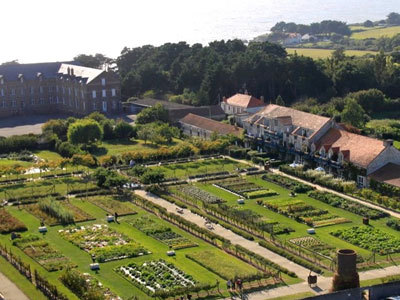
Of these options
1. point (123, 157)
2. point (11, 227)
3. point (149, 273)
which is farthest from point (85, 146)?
point (149, 273)

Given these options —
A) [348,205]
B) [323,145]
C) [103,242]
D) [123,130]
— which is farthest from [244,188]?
[123,130]

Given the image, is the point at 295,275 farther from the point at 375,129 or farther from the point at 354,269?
the point at 375,129

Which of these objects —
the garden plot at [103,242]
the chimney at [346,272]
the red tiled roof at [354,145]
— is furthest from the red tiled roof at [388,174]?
the garden plot at [103,242]

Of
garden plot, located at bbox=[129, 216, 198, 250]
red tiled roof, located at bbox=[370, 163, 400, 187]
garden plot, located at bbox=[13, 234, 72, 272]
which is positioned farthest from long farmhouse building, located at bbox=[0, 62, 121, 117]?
garden plot, located at bbox=[13, 234, 72, 272]

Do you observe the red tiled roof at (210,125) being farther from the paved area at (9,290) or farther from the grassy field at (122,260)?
→ the paved area at (9,290)

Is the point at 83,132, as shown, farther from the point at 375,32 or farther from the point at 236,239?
the point at 375,32

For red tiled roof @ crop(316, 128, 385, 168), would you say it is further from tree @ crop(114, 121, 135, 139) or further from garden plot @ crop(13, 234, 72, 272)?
garden plot @ crop(13, 234, 72, 272)
